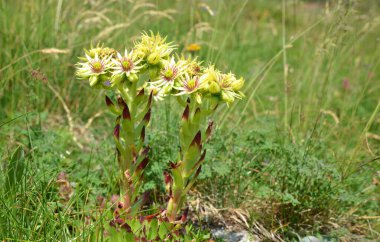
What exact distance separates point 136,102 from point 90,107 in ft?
6.21

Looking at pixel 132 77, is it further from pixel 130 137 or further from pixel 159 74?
pixel 130 137

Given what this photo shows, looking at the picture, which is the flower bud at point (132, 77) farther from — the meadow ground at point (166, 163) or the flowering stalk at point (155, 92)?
the meadow ground at point (166, 163)

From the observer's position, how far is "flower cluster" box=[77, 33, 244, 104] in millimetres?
2059

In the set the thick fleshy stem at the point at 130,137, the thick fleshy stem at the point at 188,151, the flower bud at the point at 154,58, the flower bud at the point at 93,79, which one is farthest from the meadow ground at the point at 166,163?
the flower bud at the point at 154,58

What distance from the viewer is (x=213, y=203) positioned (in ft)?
9.46

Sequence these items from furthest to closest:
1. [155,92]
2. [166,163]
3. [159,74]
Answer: [166,163] → [155,92] → [159,74]

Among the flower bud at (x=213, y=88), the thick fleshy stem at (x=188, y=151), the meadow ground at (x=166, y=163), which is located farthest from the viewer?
the meadow ground at (x=166, y=163)

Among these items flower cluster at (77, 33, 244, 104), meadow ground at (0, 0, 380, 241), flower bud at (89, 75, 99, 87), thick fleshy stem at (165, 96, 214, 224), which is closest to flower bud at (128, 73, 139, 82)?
flower cluster at (77, 33, 244, 104)

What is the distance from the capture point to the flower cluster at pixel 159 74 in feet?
6.75

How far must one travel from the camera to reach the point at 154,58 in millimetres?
2082

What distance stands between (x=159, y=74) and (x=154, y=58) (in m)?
0.09

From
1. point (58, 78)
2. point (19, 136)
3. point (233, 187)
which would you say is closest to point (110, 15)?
point (58, 78)

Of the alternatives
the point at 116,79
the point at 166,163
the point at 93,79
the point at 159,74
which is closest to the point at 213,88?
the point at 159,74

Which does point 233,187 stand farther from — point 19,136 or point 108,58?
point 19,136
